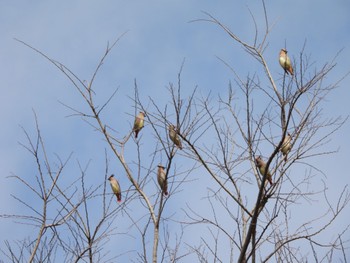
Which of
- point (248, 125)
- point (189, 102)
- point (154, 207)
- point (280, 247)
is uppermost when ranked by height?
point (189, 102)

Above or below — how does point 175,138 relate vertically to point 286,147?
above

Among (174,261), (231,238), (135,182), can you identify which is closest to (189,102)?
(135,182)

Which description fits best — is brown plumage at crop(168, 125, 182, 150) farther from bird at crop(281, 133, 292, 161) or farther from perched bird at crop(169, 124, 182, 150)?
bird at crop(281, 133, 292, 161)

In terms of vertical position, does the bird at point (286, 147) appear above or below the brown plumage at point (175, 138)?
below

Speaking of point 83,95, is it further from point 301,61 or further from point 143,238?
point 301,61

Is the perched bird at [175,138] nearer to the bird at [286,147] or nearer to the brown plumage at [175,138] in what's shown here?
the brown plumage at [175,138]

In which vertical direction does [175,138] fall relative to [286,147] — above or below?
above

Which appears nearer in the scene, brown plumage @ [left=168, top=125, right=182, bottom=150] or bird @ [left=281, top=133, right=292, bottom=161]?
bird @ [left=281, top=133, right=292, bottom=161]

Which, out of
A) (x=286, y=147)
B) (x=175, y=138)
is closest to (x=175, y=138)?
(x=175, y=138)

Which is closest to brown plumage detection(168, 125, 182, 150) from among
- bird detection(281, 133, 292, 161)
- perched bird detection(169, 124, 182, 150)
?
perched bird detection(169, 124, 182, 150)

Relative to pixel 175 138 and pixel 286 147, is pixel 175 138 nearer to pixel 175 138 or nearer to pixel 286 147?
pixel 175 138

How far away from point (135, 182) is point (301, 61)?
1.66 meters

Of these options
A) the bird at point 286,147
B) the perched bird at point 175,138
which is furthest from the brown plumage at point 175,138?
the bird at point 286,147

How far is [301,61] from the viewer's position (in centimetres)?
407
